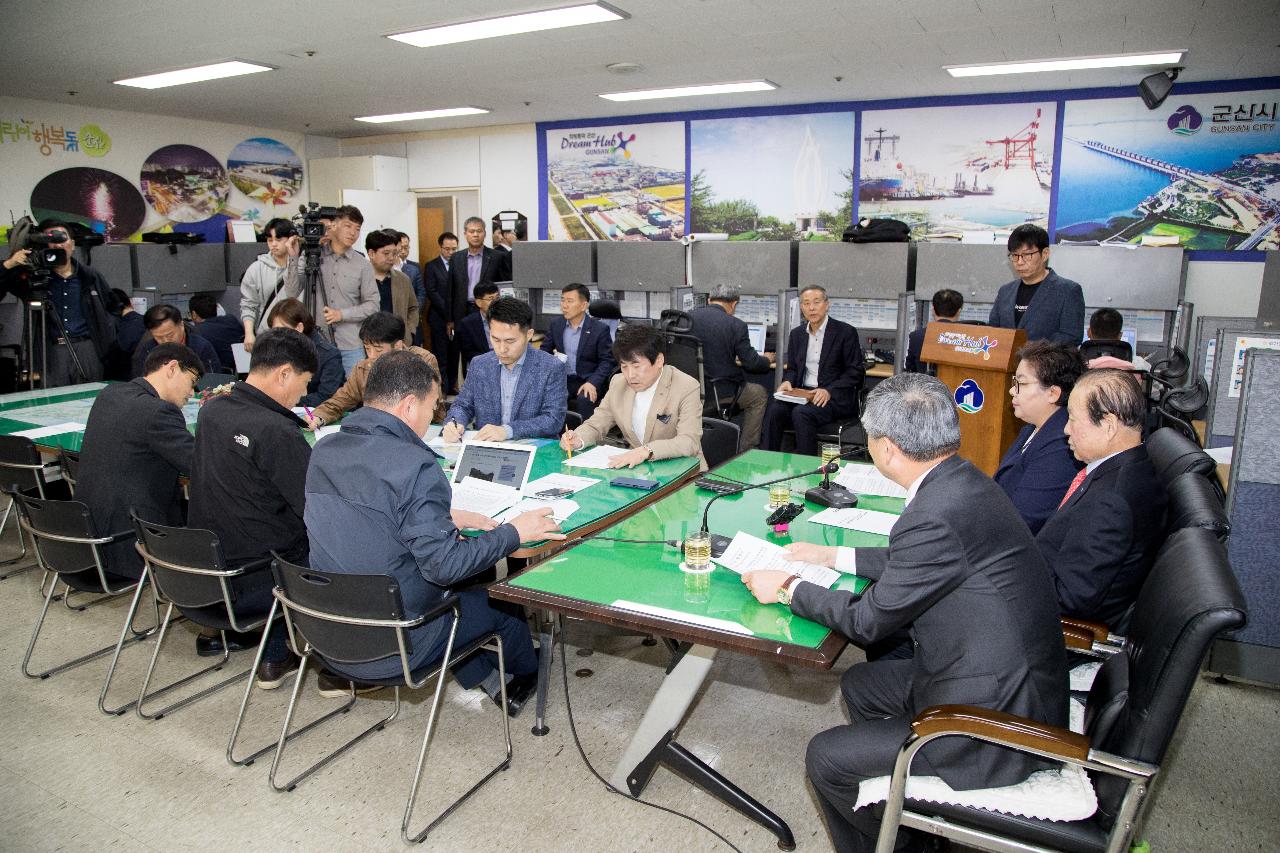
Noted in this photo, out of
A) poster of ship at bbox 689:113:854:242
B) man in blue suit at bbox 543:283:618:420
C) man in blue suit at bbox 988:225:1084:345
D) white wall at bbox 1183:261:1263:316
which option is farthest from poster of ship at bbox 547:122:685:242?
man in blue suit at bbox 988:225:1084:345

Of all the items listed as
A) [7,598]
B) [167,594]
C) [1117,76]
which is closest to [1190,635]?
[167,594]

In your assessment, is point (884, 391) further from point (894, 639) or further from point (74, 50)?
point (74, 50)

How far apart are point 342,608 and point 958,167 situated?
738cm

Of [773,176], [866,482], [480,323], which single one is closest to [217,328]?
[480,323]

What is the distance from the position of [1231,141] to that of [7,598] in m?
9.02

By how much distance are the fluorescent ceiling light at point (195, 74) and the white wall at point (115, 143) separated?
1685 millimetres

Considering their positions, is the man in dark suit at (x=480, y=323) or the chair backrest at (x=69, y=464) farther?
the man in dark suit at (x=480, y=323)

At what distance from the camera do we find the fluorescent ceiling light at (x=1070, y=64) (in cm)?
595

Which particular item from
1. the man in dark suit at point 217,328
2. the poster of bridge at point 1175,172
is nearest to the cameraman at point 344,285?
the man in dark suit at point 217,328

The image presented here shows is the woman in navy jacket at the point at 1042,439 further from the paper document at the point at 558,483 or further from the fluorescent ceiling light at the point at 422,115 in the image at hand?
the fluorescent ceiling light at the point at 422,115

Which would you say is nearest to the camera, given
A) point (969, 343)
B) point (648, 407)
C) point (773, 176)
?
point (648, 407)

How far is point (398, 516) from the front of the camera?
2.24 m

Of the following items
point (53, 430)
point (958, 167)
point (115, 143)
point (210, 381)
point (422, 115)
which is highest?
point (422, 115)

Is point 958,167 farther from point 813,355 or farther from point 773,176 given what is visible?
point 813,355
